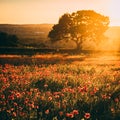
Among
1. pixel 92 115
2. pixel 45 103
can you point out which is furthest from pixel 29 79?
pixel 92 115

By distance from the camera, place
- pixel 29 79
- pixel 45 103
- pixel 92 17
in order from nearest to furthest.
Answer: pixel 45 103, pixel 29 79, pixel 92 17

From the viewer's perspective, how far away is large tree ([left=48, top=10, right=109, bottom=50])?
65.6 meters

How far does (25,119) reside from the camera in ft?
27.0

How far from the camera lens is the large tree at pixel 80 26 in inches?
2581

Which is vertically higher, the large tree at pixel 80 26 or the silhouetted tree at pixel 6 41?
the large tree at pixel 80 26

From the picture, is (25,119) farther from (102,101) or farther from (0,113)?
(102,101)

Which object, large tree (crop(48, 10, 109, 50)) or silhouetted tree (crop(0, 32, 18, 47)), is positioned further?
large tree (crop(48, 10, 109, 50))

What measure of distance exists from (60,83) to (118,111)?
3964 mm

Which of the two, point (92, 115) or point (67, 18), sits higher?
point (67, 18)

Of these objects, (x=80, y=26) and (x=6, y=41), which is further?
(x=80, y=26)

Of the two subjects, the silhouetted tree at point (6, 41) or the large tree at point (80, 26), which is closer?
the silhouetted tree at point (6, 41)

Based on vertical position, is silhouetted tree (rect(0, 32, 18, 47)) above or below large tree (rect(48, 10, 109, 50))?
below

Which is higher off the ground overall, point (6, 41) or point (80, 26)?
point (80, 26)

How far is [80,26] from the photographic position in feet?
217
